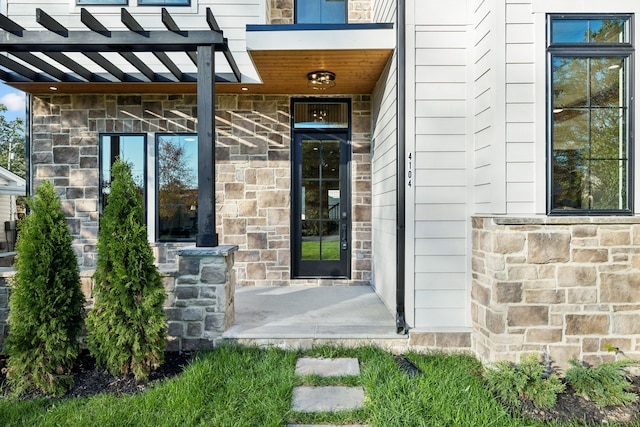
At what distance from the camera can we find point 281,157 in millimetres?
4906

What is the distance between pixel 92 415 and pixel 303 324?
165 cm

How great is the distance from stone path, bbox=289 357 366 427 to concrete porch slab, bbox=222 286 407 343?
A: 26cm

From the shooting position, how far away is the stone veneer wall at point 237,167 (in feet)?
15.9

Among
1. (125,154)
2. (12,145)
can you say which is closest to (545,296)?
(125,154)

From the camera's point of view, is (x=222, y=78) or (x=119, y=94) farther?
(x=119, y=94)

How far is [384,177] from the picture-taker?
3.98 metres

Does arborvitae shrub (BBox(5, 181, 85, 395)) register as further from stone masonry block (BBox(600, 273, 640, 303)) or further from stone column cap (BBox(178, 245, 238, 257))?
stone masonry block (BBox(600, 273, 640, 303))

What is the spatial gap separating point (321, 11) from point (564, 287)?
4389mm

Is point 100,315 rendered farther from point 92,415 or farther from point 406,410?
point 406,410

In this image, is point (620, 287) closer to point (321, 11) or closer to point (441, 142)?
point (441, 142)

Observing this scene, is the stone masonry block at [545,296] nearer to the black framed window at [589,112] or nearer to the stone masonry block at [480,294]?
the stone masonry block at [480,294]

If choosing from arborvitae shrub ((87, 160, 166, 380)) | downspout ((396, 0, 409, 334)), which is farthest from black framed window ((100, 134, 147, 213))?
downspout ((396, 0, 409, 334))

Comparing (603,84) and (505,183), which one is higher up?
(603,84)

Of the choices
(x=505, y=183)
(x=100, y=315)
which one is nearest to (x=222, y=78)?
(x=100, y=315)
